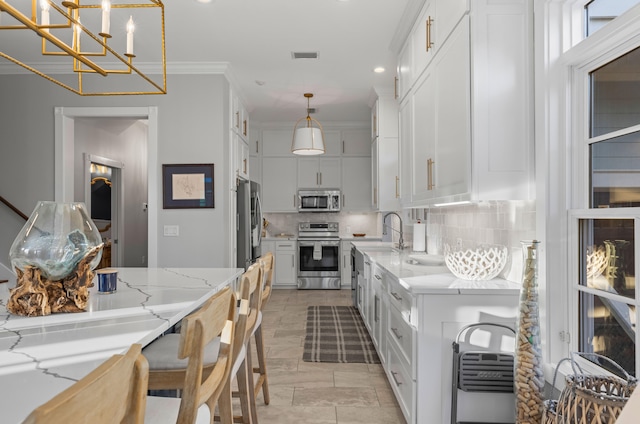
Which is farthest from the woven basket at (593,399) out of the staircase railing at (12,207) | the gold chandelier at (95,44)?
the staircase railing at (12,207)

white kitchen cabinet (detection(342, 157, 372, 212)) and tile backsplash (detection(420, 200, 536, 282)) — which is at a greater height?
white kitchen cabinet (detection(342, 157, 372, 212))

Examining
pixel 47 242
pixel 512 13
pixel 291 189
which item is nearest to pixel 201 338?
pixel 47 242

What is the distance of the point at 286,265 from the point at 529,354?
17.6ft

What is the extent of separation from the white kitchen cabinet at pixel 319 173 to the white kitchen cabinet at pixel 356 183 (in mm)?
131

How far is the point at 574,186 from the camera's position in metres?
1.75

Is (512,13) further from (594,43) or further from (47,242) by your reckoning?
(47,242)

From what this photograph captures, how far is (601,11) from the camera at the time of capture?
1.62 m

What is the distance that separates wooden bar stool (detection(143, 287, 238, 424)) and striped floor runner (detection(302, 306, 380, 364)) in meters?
2.07

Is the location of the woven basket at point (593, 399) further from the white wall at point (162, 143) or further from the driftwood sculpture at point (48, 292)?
the white wall at point (162, 143)

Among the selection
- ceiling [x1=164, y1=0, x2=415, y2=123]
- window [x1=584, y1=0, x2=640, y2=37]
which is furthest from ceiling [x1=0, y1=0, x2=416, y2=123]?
window [x1=584, y1=0, x2=640, y2=37]

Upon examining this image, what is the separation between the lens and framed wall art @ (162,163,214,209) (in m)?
4.32

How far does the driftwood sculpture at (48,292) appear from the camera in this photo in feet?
4.70

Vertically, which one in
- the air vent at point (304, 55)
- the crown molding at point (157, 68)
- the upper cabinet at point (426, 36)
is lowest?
the upper cabinet at point (426, 36)

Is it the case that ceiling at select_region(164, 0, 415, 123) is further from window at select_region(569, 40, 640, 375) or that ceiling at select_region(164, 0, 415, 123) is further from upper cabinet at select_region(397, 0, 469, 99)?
window at select_region(569, 40, 640, 375)
